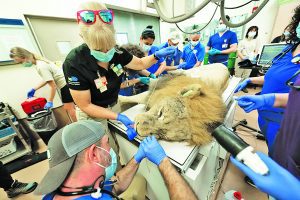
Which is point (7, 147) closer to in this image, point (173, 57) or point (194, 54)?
point (173, 57)

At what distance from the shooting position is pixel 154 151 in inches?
33.3

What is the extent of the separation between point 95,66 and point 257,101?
1.23 metres

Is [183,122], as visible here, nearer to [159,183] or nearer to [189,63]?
[159,183]

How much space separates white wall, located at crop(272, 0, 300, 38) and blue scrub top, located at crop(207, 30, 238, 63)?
1667mm

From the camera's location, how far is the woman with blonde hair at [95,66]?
3.17ft

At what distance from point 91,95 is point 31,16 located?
7.34 ft

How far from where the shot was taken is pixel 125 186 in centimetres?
103

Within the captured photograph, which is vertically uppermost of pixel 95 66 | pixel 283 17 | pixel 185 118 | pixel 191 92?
pixel 283 17

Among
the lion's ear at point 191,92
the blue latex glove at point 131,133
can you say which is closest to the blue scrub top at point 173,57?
the lion's ear at point 191,92

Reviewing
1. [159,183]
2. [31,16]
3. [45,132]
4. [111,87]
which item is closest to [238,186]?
[159,183]

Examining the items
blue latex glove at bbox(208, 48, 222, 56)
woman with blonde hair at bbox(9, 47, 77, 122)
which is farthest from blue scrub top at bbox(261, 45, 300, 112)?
woman with blonde hair at bbox(9, 47, 77, 122)

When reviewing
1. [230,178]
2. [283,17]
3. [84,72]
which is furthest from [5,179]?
[283,17]

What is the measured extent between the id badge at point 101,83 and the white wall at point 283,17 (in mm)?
4799

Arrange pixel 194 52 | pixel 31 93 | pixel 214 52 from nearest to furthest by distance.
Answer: pixel 31 93 → pixel 194 52 → pixel 214 52
